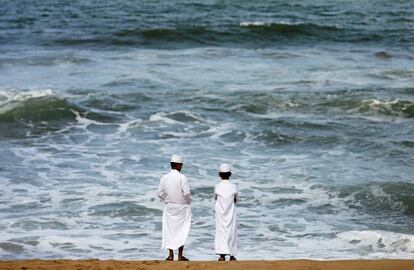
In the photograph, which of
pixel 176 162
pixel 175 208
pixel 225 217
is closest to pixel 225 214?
pixel 225 217

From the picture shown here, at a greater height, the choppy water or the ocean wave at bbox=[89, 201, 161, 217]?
the choppy water

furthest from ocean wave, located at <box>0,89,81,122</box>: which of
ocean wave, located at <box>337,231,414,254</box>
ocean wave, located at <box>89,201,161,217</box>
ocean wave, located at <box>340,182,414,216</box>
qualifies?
ocean wave, located at <box>337,231,414,254</box>

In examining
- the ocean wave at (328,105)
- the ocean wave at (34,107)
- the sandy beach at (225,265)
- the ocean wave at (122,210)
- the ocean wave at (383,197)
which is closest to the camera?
the sandy beach at (225,265)

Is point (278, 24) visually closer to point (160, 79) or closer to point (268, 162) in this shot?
point (160, 79)

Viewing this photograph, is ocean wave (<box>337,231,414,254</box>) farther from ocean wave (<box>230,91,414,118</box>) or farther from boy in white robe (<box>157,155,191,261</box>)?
ocean wave (<box>230,91,414,118</box>)

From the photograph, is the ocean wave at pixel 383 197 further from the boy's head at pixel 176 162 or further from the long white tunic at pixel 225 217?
the boy's head at pixel 176 162

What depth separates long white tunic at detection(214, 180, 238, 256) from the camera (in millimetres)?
12406

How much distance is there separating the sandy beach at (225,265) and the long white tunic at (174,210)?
52 cm

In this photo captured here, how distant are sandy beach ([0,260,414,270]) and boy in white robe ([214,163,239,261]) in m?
0.57

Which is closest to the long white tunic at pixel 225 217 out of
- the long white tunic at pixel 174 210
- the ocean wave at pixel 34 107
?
the long white tunic at pixel 174 210

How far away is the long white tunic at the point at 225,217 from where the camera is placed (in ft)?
40.7

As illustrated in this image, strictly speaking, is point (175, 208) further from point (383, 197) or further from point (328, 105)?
point (328, 105)

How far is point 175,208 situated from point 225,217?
610 millimetres

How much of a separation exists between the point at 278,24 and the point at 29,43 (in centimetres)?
954
